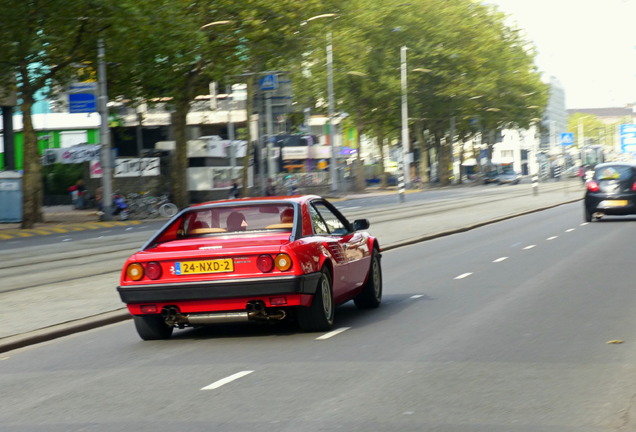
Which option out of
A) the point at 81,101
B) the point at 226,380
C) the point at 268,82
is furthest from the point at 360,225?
the point at 268,82

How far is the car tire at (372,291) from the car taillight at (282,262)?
2382 mm

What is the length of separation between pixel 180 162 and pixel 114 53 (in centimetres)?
975

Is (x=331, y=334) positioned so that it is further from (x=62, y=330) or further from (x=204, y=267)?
(x=62, y=330)

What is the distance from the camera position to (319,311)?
9.83 metres

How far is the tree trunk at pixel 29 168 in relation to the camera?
131ft

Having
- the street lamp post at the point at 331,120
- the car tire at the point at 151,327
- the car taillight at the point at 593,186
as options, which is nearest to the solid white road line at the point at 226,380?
the car tire at the point at 151,327

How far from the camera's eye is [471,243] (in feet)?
74.8

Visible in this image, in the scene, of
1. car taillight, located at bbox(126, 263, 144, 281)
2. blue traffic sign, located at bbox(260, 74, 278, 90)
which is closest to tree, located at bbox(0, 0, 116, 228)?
blue traffic sign, located at bbox(260, 74, 278, 90)

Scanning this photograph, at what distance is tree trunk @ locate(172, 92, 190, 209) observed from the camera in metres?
48.6

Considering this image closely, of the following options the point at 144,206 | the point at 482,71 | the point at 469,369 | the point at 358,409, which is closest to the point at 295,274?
the point at 469,369

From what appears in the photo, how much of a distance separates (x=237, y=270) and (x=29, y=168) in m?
32.1

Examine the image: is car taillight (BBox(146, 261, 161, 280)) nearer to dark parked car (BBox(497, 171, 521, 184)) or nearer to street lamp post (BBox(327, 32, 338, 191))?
street lamp post (BBox(327, 32, 338, 191))

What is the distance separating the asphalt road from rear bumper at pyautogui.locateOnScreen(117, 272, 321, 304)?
421mm

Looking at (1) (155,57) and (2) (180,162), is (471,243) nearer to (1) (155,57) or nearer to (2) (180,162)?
(1) (155,57)
